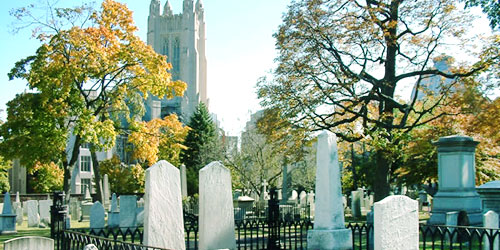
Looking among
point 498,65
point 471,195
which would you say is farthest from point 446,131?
point 471,195

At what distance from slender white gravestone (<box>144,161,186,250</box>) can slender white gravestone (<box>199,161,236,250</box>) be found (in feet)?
1.59

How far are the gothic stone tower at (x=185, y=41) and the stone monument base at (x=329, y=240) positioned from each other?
287 ft

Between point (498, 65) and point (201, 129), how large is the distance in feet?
115

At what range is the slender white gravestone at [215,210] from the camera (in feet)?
29.9

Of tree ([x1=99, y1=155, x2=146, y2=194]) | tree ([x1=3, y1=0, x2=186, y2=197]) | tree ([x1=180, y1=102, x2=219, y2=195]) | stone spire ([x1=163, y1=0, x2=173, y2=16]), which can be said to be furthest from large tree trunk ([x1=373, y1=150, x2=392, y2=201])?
stone spire ([x1=163, y1=0, x2=173, y2=16])

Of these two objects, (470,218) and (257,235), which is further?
(470,218)

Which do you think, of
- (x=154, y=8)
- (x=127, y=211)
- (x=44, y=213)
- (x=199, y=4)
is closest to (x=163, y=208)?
(x=127, y=211)

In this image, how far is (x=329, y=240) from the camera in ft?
29.9

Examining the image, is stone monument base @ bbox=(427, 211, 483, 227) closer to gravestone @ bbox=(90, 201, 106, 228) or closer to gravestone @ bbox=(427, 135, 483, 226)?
gravestone @ bbox=(427, 135, 483, 226)

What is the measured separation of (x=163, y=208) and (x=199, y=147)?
36245mm

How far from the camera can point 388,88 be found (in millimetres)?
19516

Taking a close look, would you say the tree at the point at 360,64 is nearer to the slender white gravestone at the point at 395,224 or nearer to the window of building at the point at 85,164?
the slender white gravestone at the point at 395,224

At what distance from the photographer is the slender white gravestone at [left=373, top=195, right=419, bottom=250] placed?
6.82 m

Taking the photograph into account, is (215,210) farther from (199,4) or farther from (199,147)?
(199,4)
